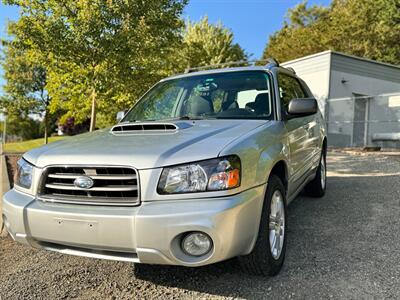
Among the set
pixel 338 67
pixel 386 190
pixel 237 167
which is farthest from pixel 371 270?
pixel 338 67

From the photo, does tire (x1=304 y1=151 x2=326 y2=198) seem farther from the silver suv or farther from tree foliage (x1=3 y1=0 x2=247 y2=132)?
tree foliage (x1=3 y1=0 x2=247 y2=132)

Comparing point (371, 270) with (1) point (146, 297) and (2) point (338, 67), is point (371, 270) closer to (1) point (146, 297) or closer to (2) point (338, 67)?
(1) point (146, 297)

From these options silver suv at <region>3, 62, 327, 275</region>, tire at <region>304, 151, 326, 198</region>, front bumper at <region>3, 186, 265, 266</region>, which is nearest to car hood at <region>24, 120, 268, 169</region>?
silver suv at <region>3, 62, 327, 275</region>

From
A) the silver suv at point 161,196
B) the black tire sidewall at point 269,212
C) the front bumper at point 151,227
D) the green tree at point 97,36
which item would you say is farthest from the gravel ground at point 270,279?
the green tree at point 97,36

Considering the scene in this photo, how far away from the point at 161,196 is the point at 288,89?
2650 millimetres

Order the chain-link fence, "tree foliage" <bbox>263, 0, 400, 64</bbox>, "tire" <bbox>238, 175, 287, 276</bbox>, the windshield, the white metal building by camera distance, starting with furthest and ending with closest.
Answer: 1. "tree foliage" <bbox>263, 0, 400, 64</bbox>
2. the white metal building
3. the chain-link fence
4. the windshield
5. "tire" <bbox>238, 175, 287, 276</bbox>

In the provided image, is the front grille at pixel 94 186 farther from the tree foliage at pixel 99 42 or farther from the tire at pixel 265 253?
the tree foliage at pixel 99 42

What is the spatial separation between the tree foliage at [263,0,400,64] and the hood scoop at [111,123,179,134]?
22431 mm

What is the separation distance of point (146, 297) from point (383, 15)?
2809cm

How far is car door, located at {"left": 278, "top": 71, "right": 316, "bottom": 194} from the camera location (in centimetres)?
381

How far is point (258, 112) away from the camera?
3.67 meters

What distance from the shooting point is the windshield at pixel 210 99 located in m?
3.75

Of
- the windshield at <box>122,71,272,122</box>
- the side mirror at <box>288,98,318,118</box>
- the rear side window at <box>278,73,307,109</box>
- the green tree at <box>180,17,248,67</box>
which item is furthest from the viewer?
the green tree at <box>180,17,248,67</box>

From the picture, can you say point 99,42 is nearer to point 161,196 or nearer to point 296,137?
point 296,137
